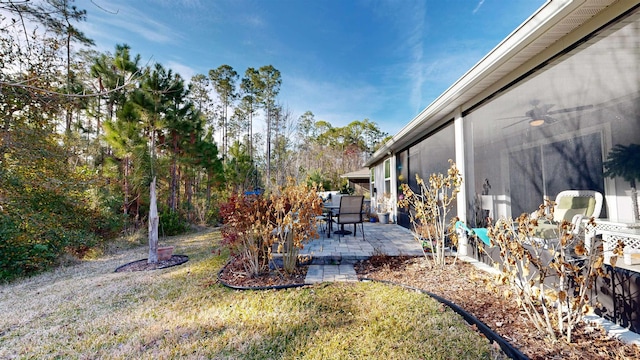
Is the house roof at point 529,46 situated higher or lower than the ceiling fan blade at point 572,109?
higher

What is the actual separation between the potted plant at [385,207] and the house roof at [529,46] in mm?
5271

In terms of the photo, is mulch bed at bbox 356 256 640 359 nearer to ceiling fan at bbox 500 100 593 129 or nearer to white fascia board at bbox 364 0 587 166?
ceiling fan at bbox 500 100 593 129

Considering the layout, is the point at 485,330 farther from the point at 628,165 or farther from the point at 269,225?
the point at 269,225

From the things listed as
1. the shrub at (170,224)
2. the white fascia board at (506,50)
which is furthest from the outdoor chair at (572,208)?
the shrub at (170,224)

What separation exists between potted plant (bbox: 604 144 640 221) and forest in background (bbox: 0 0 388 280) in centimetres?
467

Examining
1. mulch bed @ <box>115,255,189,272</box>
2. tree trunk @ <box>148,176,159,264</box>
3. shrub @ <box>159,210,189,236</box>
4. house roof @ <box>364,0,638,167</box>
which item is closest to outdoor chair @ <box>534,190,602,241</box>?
house roof @ <box>364,0,638,167</box>

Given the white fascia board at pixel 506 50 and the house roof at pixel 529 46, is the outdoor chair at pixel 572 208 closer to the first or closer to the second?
the house roof at pixel 529 46

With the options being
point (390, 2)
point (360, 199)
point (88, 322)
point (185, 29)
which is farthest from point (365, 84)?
point (88, 322)

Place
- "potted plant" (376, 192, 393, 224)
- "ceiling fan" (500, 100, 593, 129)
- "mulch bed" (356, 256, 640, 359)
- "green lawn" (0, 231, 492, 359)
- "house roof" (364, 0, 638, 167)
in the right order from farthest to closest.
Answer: "potted plant" (376, 192, 393, 224) < "ceiling fan" (500, 100, 593, 129) < "house roof" (364, 0, 638, 167) < "green lawn" (0, 231, 492, 359) < "mulch bed" (356, 256, 640, 359)

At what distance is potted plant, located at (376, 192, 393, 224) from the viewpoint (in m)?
9.30

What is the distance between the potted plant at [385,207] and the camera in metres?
9.30

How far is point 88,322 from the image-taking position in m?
2.63

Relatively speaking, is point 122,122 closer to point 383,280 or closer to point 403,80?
point 383,280

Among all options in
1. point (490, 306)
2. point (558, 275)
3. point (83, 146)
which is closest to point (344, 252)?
point (490, 306)
